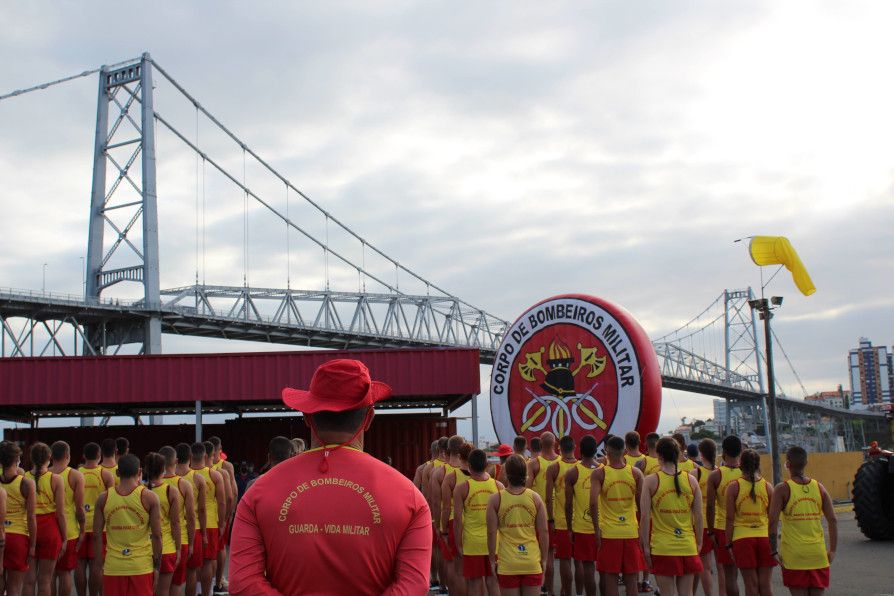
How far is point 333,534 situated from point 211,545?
25.8 feet

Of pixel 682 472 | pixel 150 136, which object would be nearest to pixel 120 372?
pixel 682 472

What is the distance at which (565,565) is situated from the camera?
31.1 ft

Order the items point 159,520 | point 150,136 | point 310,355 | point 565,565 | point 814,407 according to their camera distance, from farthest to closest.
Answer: point 814,407 < point 150,136 < point 310,355 < point 565,565 < point 159,520

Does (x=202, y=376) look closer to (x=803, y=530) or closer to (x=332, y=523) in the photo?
(x=803, y=530)

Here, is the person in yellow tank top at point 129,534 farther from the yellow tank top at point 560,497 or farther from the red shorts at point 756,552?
the red shorts at point 756,552

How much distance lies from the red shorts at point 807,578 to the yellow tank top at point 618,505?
1.66 metres

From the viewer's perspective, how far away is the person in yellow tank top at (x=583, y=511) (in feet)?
29.1

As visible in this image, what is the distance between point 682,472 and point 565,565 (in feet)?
8.34

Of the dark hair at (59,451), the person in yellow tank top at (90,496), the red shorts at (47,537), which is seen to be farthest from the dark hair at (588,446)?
the red shorts at (47,537)

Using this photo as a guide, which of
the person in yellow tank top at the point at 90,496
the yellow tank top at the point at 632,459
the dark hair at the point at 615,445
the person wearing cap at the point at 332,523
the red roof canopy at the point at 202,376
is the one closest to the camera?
the person wearing cap at the point at 332,523

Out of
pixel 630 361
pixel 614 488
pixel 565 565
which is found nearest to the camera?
pixel 614 488

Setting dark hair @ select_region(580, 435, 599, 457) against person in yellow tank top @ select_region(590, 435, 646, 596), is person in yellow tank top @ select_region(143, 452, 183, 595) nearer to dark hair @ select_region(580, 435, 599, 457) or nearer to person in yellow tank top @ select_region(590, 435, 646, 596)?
person in yellow tank top @ select_region(590, 435, 646, 596)

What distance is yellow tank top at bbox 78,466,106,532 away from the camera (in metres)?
9.15

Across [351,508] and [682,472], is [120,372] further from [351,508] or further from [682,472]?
[351,508]
